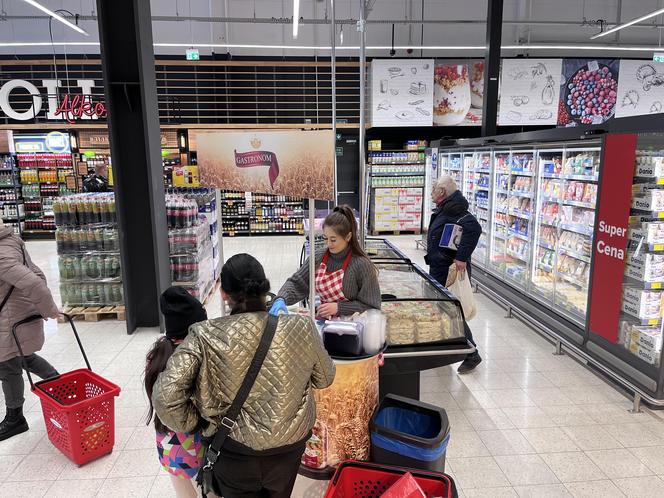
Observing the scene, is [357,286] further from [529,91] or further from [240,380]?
[529,91]

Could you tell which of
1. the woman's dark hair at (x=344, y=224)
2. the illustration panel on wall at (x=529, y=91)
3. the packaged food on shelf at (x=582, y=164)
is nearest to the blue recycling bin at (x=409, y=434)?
the woman's dark hair at (x=344, y=224)

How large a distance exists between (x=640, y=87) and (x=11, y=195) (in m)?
17.3

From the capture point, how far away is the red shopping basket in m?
2.21

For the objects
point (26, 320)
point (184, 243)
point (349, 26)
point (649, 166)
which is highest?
point (349, 26)

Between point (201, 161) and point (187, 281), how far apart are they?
3.56 meters

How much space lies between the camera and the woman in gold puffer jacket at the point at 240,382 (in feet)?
5.89

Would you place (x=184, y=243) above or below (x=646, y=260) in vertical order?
below

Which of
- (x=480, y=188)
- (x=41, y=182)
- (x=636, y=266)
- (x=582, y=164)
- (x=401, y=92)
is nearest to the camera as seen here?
(x=636, y=266)

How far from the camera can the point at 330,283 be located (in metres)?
3.35

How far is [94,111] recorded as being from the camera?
36.4 feet

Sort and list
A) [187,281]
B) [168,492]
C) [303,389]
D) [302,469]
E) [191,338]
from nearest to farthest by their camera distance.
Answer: [191,338], [303,389], [302,469], [168,492], [187,281]

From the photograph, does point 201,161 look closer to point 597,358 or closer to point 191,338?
point 191,338

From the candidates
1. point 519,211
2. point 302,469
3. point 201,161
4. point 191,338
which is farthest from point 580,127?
point 191,338

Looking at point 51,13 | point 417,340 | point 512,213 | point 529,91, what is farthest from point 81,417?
point 529,91
